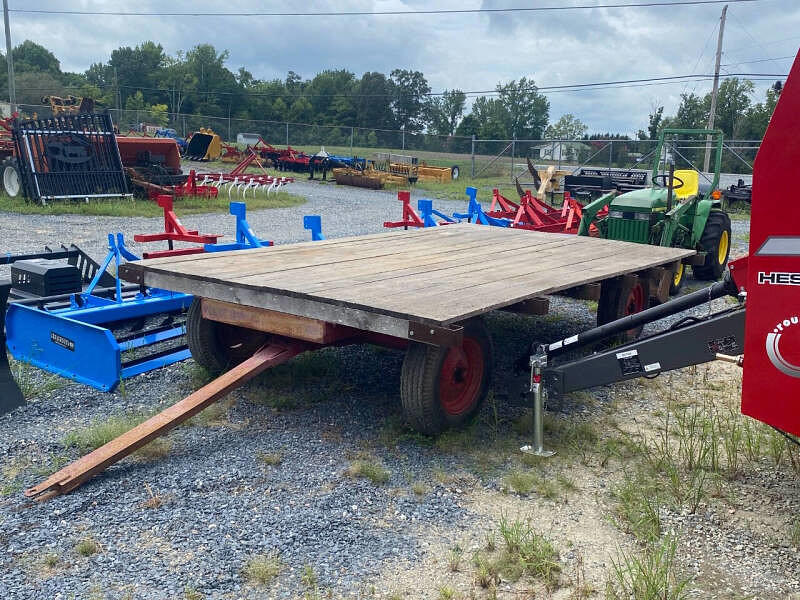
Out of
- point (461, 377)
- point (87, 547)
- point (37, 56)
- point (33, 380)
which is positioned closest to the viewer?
point (87, 547)

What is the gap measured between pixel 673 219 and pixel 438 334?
6175 millimetres

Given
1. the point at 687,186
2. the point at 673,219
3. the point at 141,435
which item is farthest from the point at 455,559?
the point at 687,186

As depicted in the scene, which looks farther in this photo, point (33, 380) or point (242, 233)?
point (242, 233)

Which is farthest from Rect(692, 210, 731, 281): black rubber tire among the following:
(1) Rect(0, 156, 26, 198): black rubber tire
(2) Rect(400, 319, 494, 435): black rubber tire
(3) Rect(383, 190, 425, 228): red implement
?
(1) Rect(0, 156, 26, 198): black rubber tire

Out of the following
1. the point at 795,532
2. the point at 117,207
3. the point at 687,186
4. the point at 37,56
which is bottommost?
the point at 795,532

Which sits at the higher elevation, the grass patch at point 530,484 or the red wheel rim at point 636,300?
the red wheel rim at point 636,300

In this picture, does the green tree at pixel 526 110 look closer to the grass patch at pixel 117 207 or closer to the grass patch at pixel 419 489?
the grass patch at pixel 117 207

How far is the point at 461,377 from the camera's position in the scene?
4422 millimetres

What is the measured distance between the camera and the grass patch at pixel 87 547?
10.1 ft

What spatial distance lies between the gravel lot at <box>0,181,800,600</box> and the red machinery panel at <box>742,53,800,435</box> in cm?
79

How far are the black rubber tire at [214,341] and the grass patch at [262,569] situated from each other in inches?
86.2

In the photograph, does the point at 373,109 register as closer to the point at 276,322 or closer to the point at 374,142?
the point at 374,142

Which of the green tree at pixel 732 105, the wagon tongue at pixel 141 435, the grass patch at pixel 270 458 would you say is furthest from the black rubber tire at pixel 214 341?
the green tree at pixel 732 105

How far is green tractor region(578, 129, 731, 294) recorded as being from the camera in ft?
29.4
